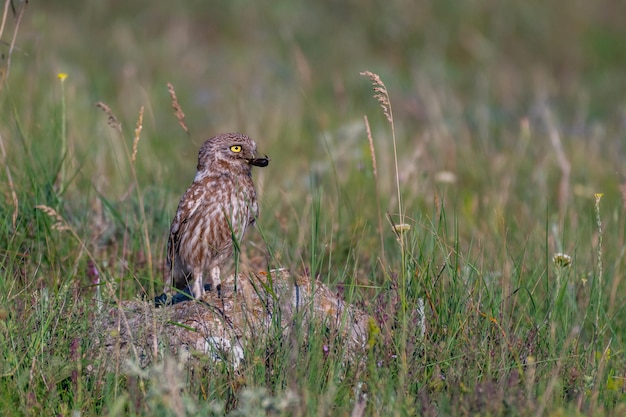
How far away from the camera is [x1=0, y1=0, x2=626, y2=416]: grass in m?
3.80

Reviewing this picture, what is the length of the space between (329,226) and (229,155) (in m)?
1.23

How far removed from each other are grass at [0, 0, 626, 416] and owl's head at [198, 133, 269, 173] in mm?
222

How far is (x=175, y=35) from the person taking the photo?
1438cm

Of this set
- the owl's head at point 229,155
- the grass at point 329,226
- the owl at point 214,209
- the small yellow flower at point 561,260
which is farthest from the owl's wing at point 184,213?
the small yellow flower at point 561,260

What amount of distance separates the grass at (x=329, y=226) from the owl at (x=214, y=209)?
0.88ft

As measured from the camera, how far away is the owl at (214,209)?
4977 millimetres

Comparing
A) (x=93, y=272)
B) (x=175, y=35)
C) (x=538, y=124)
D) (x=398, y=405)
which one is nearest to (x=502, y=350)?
(x=398, y=405)

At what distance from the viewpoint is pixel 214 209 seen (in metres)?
4.97

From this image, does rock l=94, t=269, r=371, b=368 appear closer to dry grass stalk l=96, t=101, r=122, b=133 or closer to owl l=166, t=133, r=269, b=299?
owl l=166, t=133, r=269, b=299

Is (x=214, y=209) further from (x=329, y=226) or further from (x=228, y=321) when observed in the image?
(x=329, y=226)

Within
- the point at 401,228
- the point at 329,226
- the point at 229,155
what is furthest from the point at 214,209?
the point at 329,226

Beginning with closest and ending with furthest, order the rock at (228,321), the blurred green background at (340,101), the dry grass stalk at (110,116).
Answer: the rock at (228,321) → the dry grass stalk at (110,116) → the blurred green background at (340,101)

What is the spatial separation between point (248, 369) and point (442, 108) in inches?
296

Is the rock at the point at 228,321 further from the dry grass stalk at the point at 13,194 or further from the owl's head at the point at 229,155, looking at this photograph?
the dry grass stalk at the point at 13,194
